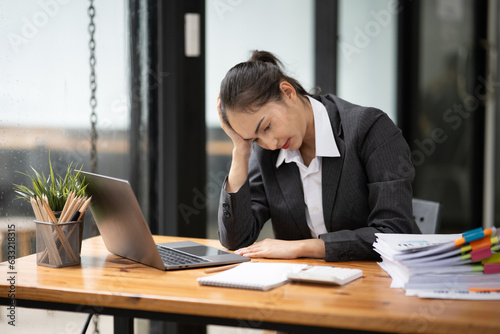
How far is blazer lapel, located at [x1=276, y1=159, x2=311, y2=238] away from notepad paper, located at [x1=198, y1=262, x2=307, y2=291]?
0.42 metres

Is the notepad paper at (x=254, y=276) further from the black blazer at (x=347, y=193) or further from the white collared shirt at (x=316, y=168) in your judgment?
the white collared shirt at (x=316, y=168)

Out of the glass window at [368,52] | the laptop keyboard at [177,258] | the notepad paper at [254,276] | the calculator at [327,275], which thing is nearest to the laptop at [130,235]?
the laptop keyboard at [177,258]

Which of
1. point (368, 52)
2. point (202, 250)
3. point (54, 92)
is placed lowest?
point (202, 250)

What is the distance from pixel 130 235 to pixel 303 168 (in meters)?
0.64

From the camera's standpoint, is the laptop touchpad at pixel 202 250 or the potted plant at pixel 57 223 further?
the laptop touchpad at pixel 202 250

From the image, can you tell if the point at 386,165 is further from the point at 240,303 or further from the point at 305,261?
the point at 240,303

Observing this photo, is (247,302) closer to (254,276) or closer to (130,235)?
(254,276)

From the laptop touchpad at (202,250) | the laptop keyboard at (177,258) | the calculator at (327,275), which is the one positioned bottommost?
the laptop touchpad at (202,250)

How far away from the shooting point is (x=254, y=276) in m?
1.21

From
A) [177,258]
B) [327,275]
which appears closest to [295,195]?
[177,258]

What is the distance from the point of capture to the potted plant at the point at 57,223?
1.35 m

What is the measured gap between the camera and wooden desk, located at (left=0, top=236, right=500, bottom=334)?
3.12ft

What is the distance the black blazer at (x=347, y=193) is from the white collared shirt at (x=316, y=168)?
2 cm

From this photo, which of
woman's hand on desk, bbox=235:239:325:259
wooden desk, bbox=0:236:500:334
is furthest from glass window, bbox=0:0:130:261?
woman's hand on desk, bbox=235:239:325:259
